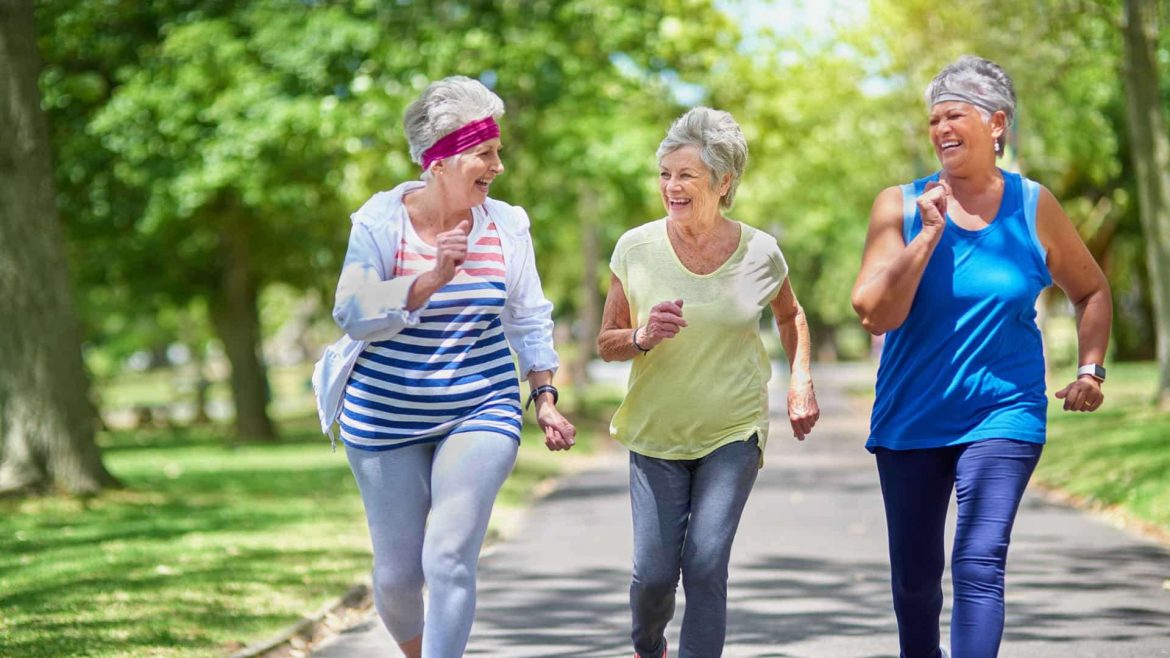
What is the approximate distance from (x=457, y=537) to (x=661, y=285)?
1.01m

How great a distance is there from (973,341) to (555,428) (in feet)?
3.96

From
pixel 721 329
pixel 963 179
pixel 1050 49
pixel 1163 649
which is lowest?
pixel 1163 649

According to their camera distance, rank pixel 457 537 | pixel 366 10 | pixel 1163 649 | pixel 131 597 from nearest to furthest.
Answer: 1. pixel 457 537
2. pixel 1163 649
3. pixel 131 597
4. pixel 366 10

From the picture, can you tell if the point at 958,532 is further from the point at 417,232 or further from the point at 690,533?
the point at 417,232

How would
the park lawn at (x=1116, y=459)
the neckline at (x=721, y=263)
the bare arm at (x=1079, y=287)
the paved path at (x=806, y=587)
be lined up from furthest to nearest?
1. the park lawn at (x=1116, y=459)
2. the paved path at (x=806, y=587)
3. the neckline at (x=721, y=263)
4. the bare arm at (x=1079, y=287)

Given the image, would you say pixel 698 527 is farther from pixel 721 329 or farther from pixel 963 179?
pixel 963 179

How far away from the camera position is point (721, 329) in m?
5.28

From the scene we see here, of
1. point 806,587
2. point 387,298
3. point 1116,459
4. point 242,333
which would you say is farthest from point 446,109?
point 242,333

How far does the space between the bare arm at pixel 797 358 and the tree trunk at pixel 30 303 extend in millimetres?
9991

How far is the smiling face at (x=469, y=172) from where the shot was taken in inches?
197

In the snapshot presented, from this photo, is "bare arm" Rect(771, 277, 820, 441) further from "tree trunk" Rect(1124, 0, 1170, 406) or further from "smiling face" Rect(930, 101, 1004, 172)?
"tree trunk" Rect(1124, 0, 1170, 406)

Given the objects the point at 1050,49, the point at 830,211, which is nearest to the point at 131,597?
the point at 1050,49

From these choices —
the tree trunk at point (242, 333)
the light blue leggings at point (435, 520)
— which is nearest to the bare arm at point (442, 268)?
the light blue leggings at point (435, 520)

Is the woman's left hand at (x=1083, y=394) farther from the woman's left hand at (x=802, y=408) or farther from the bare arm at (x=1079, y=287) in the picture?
the woman's left hand at (x=802, y=408)
